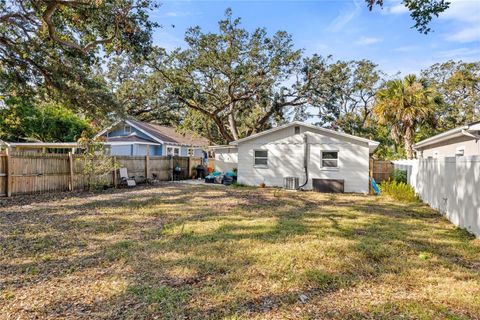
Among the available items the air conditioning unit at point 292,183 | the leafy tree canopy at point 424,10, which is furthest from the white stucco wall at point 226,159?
the leafy tree canopy at point 424,10

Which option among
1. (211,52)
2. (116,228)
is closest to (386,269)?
(116,228)

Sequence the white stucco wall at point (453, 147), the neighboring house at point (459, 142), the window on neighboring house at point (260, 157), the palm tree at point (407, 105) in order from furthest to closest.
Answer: the palm tree at point (407, 105) → the window on neighboring house at point (260, 157) → the white stucco wall at point (453, 147) → the neighboring house at point (459, 142)

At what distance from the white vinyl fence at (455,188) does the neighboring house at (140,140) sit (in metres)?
16.7

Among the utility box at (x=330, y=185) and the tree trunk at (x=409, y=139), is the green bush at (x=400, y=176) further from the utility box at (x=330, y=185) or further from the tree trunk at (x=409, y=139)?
the tree trunk at (x=409, y=139)

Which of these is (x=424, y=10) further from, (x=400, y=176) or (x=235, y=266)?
(x=400, y=176)

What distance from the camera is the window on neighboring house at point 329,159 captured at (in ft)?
51.2

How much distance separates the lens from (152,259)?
5039 mm

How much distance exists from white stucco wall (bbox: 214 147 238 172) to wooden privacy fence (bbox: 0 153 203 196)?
4801mm

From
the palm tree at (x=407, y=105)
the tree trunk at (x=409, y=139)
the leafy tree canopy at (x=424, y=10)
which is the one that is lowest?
the tree trunk at (x=409, y=139)

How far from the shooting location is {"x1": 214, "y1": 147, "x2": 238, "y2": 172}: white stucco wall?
776 inches

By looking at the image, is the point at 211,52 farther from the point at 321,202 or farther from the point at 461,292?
the point at 461,292

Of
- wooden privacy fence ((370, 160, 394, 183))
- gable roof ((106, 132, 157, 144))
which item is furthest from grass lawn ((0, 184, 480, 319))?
gable roof ((106, 132, 157, 144))

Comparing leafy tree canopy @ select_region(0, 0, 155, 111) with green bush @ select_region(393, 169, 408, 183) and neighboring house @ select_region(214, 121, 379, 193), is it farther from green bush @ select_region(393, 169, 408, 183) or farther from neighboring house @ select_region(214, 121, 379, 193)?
green bush @ select_region(393, 169, 408, 183)

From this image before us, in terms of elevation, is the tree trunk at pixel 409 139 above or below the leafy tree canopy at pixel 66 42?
below
